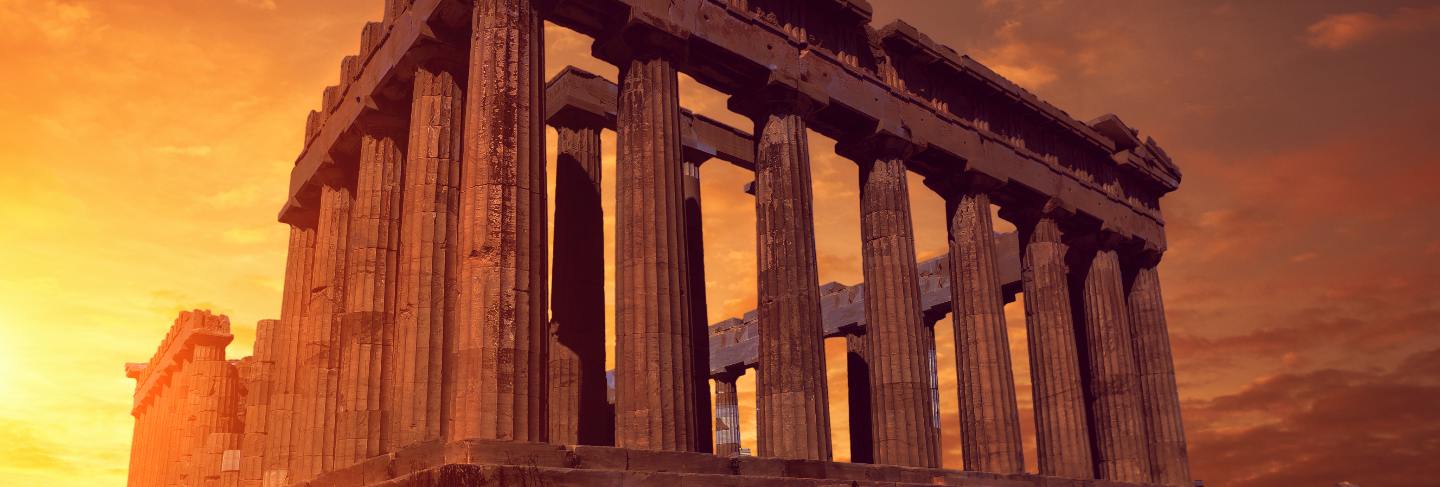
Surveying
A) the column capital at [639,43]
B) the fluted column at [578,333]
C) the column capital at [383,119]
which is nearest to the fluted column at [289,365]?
the column capital at [383,119]

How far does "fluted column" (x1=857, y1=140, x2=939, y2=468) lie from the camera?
29062 millimetres

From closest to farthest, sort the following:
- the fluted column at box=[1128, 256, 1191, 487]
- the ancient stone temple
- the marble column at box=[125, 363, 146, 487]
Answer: the ancient stone temple, the fluted column at box=[1128, 256, 1191, 487], the marble column at box=[125, 363, 146, 487]

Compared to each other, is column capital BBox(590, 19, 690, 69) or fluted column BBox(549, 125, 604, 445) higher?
column capital BBox(590, 19, 690, 69)

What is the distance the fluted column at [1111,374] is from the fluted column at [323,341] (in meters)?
25.1

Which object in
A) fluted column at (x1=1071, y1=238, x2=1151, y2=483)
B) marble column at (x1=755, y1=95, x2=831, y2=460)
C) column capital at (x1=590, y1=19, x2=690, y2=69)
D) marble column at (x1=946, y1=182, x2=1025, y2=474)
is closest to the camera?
column capital at (x1=590, y1=19, x2=690, y2=69)

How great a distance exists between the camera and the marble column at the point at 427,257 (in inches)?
895

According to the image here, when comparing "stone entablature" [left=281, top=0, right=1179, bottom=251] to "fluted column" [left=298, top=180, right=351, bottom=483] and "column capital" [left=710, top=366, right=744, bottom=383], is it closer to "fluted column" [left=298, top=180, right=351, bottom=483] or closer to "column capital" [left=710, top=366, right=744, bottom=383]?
"fluted column" [left=298, top=180, right=351, bottom=483]

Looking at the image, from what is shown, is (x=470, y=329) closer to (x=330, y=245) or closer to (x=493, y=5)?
(x=493, y=5)

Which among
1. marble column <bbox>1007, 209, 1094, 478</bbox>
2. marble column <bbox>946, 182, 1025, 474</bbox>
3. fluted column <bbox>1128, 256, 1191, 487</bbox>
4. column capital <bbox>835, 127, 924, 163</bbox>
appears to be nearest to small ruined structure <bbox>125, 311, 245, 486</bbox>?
column capital <bbox>835, 127, 924, 163</bbox>

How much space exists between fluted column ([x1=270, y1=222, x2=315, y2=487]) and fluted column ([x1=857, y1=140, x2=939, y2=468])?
15.1m

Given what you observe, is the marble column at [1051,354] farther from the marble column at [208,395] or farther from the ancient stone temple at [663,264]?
the marble column at [208,395]

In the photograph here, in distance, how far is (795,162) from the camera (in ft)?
93.5

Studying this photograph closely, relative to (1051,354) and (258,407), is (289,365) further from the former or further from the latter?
(1051,354)

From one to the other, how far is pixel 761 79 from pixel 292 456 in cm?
1612
